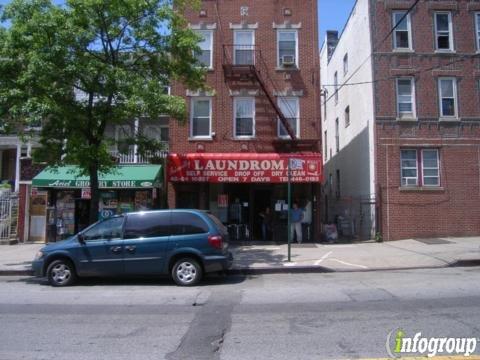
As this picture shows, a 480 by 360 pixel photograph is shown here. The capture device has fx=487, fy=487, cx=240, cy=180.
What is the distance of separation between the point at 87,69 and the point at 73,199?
8.75 metres

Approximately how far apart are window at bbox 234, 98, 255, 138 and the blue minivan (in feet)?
30.4

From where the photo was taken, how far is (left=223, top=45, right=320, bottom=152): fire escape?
1970 cm

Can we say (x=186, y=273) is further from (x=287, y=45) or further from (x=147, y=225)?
(x=287, y=45)

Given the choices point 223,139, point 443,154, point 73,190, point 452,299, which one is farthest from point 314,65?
point 452,299

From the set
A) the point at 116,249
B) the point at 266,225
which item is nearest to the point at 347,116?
the point at 266,225

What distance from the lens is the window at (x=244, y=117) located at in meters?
20.3

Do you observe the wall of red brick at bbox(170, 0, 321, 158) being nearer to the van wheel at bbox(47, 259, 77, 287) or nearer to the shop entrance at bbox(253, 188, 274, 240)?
the shop entrance at bbox(253, 188, 274, 240)

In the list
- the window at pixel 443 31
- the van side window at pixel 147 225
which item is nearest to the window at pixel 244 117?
the window at pixel 443 31

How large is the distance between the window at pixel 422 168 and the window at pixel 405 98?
1604 millimetres

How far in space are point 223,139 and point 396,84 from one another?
7.57 metres

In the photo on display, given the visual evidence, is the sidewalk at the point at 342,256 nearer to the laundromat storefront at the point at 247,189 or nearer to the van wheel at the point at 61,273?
the laundromat storefront at the point at 247,189

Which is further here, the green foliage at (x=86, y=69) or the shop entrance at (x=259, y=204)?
the shop entrance at (x=259, y=204)

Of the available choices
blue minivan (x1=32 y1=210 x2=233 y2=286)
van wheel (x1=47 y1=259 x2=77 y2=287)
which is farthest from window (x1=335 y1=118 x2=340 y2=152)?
van wheel (x1=47 y1=259 x2=77 y2=287)

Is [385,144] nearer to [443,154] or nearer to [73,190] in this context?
[443,154]
